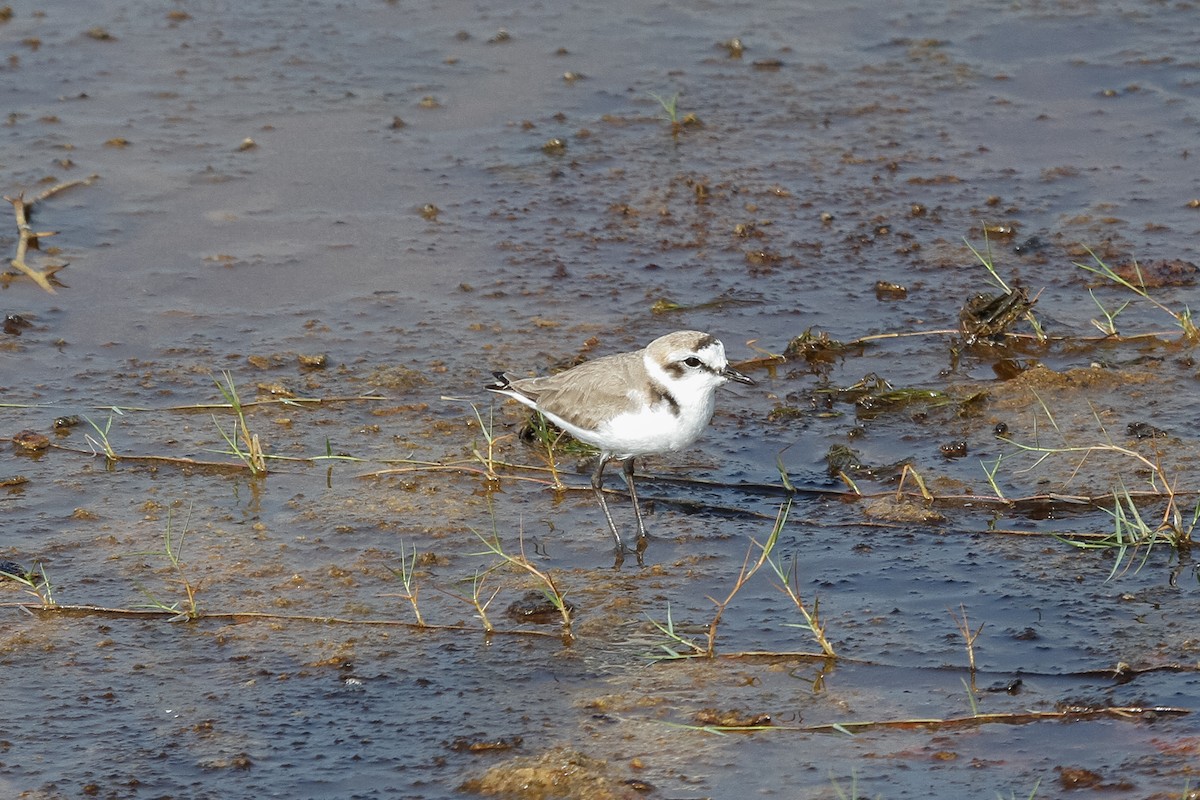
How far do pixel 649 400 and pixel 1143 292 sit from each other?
125 inches

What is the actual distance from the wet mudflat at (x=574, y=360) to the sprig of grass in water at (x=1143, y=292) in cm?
7

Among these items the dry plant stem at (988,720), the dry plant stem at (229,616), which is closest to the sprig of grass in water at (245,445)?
the dry plant stem at (229,616)

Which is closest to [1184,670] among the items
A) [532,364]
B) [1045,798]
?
[1045,798]

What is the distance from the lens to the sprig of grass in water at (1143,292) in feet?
25.3

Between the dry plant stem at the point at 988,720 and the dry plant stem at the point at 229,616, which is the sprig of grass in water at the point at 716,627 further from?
the dry plant stem at the point at 229,616

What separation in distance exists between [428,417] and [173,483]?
51.3 inches

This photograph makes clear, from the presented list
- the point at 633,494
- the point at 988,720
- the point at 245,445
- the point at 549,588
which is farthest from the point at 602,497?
the point at 988,720

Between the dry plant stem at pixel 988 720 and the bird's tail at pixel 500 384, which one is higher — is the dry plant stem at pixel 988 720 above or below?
below

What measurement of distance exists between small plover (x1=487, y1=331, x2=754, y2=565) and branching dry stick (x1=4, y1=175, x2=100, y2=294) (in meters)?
3.94

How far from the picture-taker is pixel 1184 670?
530cm

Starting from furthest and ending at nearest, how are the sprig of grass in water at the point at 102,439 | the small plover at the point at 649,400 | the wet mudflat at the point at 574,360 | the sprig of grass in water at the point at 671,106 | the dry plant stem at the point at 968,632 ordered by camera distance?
the sprig of grass in water at the point at 671,106 < the sprig of grass in water at the point at 102,439 < the small plover at the point at 649,400 < the dry plant stem at the point at 968,632 < the wet mudflat at the point at 574,360

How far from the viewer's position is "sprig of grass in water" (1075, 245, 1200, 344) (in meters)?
7.71

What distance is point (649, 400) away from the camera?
6.38 metres

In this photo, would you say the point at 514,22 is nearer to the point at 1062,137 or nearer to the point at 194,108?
the point at 194,108
